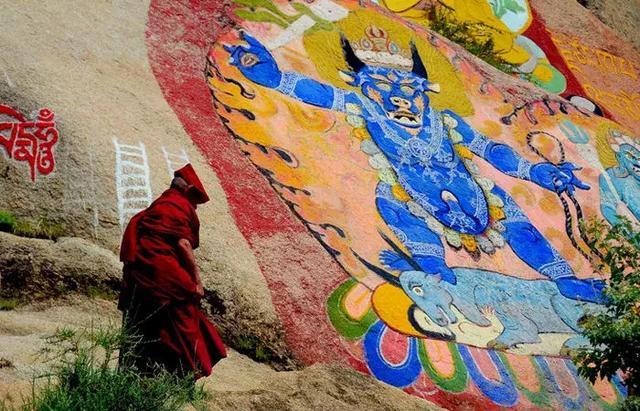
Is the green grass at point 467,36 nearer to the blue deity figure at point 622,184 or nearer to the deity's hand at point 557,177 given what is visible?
the blue deity figure at point 622,184

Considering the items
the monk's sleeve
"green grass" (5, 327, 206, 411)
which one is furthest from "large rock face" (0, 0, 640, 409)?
the monk's sleeve

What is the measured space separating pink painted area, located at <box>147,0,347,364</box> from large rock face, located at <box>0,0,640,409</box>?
0.06ft

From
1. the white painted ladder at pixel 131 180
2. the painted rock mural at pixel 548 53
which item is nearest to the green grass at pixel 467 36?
the painted rock mural at pixel 548 53

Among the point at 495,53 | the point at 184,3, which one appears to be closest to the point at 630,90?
the point at 495,53

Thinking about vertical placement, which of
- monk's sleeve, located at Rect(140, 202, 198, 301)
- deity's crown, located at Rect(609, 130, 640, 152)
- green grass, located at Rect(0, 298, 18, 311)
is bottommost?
deity's crown, located at Rect(609, 130, 640, 152)

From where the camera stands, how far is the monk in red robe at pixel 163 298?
441cm

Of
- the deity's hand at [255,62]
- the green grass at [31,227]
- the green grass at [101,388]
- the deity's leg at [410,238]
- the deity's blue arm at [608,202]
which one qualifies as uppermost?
the green grass at [101,388]

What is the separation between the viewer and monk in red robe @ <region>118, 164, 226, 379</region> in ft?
14.5

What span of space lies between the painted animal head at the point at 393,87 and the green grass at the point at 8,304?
4.51 metres

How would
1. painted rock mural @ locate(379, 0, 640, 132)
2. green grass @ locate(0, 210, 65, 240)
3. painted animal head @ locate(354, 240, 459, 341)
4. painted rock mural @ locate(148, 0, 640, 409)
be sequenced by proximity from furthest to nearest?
painted rock mural @ locate(379, 0, 640, 132) < painted animal head @ locate(354, 240, 459, 341) < painted rock mural @ locate(148, 0, 640, 409) < green grass @ locate(0, 210, 65, 240)

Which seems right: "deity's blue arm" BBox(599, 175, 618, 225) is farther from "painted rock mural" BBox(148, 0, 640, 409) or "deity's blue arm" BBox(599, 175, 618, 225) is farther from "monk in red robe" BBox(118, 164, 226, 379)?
"monk in red robe" BBox(118, 164, 226, 379)

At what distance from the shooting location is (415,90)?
9.77m

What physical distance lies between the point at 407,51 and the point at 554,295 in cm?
328

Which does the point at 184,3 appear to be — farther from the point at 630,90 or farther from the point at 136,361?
the point at 630,90
